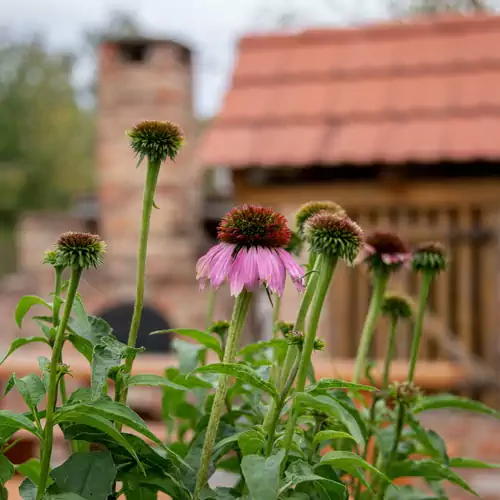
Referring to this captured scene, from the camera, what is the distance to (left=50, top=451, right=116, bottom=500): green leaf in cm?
92

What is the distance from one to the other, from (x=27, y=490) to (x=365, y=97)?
4.68 meters

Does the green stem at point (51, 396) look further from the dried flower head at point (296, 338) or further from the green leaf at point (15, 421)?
the dried flower head at point (296, 338)

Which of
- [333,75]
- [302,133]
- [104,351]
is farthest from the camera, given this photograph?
[333,75]

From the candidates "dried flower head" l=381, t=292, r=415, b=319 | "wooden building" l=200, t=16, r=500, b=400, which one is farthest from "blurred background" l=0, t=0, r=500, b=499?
"dried flower head" l=381, t=292, r=415, b=319

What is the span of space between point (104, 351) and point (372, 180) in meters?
4.49

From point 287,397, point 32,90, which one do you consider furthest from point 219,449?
point 32,90

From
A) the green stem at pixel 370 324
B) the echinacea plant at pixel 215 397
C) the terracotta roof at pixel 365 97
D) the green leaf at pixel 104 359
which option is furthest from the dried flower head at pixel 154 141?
the terracotta roof at pixel 365 97

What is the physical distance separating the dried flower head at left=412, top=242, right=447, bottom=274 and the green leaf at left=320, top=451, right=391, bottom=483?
0.37 m

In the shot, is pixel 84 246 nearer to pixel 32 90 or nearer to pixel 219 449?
pixel 219 449

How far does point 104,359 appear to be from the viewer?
0.94m

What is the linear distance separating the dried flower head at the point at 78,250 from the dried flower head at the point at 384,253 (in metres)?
0.40

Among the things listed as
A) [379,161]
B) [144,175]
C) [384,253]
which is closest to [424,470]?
[384,253]

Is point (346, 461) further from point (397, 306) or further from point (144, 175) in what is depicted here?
point (144, 175)

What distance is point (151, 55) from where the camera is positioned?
8000 millimetres
